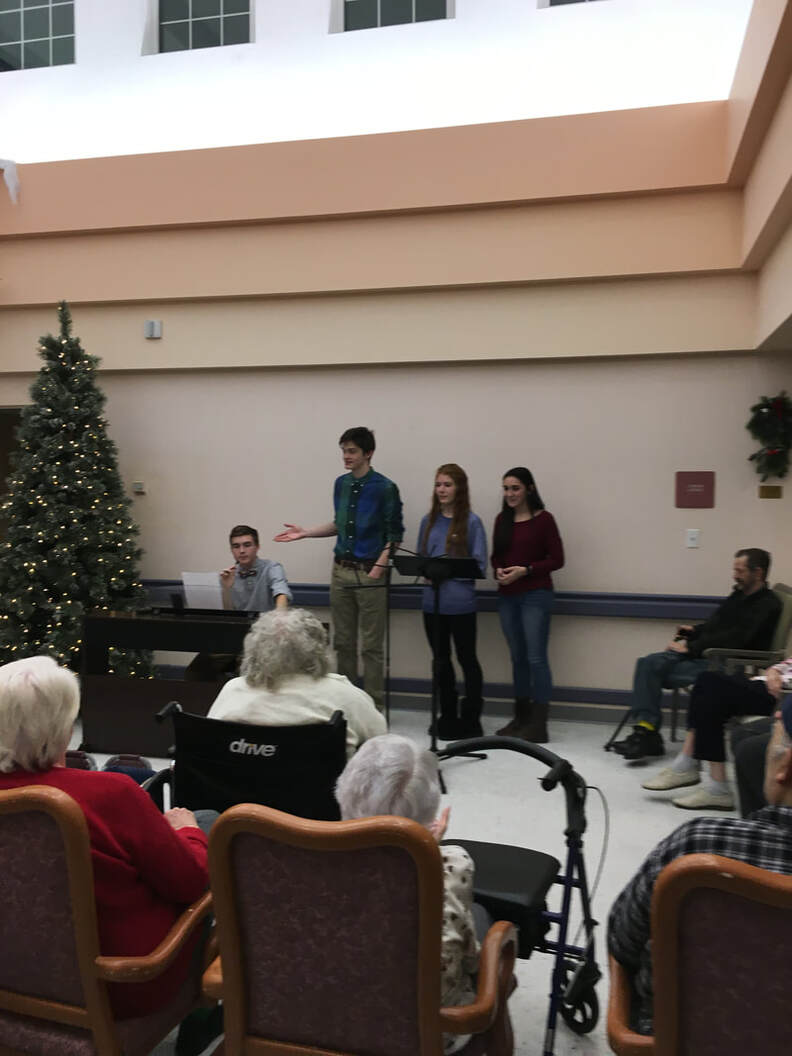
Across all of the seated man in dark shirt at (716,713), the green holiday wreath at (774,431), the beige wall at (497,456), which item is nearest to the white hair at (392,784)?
the seated man in dark shirt at (716,713)

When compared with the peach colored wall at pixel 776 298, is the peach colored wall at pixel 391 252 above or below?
above

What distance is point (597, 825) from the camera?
3.69 metres

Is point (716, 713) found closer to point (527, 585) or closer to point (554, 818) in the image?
point (554, 818)

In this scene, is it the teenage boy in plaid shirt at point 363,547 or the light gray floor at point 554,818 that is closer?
the light gray floor at point 554,818

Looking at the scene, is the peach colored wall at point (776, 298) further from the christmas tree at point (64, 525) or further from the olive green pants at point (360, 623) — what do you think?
the christmas tree at point (64, 525)

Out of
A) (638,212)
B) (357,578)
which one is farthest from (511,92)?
(357,578)

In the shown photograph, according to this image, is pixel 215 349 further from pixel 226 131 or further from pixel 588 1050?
pixel 588 1050

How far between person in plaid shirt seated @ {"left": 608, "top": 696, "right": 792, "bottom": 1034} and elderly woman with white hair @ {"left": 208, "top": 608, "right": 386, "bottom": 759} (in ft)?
3.73

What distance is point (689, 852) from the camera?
1444 millimetres

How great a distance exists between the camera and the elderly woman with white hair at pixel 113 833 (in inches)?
64.7

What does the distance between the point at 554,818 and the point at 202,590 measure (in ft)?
7.67

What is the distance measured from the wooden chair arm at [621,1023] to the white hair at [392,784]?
0.45 m

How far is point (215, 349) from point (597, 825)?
155 inches

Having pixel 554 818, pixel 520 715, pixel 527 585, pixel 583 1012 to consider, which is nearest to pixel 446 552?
pixel 527 585
